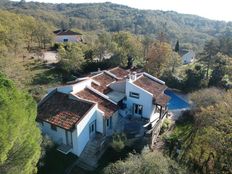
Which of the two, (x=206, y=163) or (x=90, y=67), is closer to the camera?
(x=206, y=163)

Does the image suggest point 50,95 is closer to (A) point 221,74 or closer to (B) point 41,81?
(B) point 41,81

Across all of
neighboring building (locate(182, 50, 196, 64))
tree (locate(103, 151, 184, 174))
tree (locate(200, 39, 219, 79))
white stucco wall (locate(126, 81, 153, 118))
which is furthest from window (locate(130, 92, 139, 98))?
neighboring building (locate(182, 50, 196, 64))

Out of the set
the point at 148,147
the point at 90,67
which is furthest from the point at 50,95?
the point at 90,67

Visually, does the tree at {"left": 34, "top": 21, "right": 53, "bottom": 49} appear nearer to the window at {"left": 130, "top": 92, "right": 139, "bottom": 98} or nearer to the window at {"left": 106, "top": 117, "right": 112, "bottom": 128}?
the window at {"left": 130, "top": 92, "right": 139, "bottom": 98}

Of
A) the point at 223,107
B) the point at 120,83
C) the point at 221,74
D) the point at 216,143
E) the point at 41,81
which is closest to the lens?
the point at 216,143

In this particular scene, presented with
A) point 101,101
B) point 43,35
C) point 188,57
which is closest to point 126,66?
point 101,101

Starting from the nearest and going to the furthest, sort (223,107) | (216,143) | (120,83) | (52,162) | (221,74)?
(216,143), (223,107), (52,162), (120,83), (221,74)
